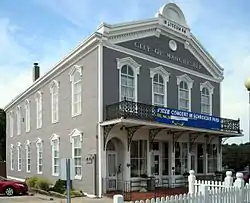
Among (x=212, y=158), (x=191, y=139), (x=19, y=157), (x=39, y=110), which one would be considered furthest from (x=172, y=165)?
(x=19, y=157)

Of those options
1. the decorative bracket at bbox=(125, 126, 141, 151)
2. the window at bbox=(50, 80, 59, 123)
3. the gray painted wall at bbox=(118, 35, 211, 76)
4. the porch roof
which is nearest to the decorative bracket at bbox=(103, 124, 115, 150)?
the porch roof

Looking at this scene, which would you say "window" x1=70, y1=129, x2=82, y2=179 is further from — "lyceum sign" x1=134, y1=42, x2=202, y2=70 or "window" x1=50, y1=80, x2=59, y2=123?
"lyceum sign" x1=134, y1=42, x2=202, y2=70

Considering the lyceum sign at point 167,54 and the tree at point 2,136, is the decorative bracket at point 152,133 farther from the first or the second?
the tree at point 2,136

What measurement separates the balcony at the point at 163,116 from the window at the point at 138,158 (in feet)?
7.65

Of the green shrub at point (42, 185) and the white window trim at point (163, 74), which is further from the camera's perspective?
the white window trim at point (163, 74)

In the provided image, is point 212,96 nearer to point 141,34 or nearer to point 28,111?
point 141,34

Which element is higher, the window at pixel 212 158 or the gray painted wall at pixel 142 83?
the gray painted wall at pixel 142 83

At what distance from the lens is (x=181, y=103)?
28375mm

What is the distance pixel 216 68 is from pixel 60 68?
12.4 m

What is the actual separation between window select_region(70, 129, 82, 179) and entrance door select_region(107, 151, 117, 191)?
6.02 feet

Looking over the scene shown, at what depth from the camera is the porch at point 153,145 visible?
22.3 metres

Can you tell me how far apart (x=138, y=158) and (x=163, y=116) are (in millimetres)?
3063

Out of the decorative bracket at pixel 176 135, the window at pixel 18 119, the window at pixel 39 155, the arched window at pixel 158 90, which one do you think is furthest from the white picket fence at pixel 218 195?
the window at pixel 18 119

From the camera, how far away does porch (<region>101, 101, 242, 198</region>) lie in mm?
22344
